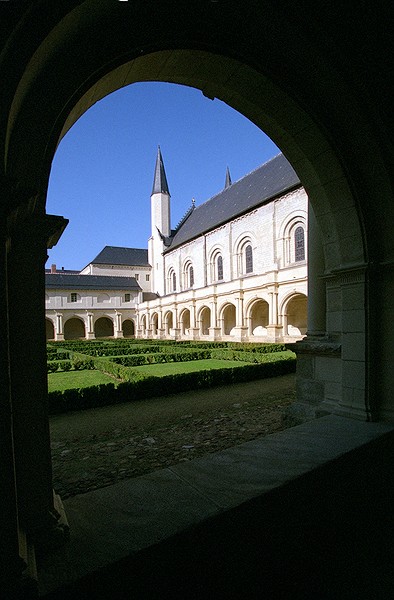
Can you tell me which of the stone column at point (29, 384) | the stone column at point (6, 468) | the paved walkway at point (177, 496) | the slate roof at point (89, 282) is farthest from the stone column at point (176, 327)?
the stone column at point (6, 468)

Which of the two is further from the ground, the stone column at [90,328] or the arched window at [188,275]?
the arched window at [188,275]

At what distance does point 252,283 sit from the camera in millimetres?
23172

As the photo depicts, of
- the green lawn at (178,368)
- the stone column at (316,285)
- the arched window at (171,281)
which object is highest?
the arched window at (171,281)

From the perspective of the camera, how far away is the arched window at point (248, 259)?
1006 inches

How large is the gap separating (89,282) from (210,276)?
661 inches

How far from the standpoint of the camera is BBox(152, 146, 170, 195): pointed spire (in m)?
41.8

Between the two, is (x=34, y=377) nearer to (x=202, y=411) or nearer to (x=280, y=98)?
(x=280, y=98)

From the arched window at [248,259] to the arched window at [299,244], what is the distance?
176 inches

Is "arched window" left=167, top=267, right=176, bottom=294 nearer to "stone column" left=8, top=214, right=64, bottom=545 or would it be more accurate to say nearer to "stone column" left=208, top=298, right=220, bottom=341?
"stone column" left=208, top=298, right=220, bottom=341

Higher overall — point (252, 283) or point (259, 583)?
point (252, 283)

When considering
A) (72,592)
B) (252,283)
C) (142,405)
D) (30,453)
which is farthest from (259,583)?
(252,283)

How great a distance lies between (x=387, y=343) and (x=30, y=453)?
306 cm

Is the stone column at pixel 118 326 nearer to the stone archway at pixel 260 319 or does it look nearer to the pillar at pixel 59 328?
the pillar at pixel 59 328

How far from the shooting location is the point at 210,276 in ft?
97.6
